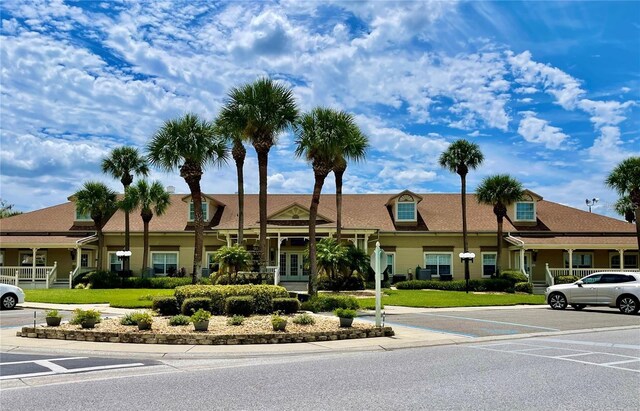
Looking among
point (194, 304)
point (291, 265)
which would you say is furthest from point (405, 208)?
point (194, 304)

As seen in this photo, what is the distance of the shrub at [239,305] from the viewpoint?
66.7ft

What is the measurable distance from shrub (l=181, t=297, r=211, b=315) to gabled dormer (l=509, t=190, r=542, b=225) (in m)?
30.7

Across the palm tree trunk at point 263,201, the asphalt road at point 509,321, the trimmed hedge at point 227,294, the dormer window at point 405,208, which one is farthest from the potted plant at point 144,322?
the dormer window at point 405,208

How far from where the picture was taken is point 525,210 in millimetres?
45656

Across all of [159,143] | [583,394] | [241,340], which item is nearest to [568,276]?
[159,143]

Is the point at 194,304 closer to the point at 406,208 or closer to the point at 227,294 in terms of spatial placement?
the point at 227,294

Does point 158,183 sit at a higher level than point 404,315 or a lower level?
higher

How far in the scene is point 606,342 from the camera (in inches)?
621

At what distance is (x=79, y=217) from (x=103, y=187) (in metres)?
5.78

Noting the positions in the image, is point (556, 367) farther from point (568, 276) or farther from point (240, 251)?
point (568, 276)

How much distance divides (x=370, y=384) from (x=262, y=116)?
58.6ft

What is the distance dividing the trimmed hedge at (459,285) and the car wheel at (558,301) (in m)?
12.1

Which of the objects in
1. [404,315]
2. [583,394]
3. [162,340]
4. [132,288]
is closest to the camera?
[583,394]

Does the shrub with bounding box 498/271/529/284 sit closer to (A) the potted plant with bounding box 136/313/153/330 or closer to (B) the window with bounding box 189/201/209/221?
(B) the window with bounding box 189/201/209/221
